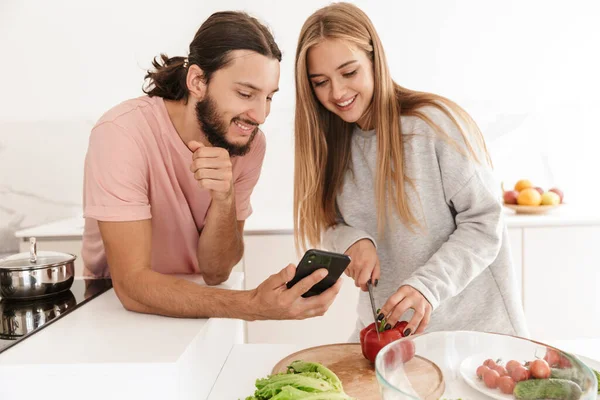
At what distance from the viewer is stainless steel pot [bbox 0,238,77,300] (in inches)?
58.9

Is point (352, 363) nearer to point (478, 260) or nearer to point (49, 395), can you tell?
point (478, 260)

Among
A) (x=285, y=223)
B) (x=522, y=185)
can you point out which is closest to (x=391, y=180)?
(x=285, y=223)

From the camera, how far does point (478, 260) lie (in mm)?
1519

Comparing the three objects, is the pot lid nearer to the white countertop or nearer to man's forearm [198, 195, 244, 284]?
man's forearm [198, 195, 244, 284]

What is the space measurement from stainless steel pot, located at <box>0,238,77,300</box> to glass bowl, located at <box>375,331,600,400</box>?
98 cm

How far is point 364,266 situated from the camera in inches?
59.8

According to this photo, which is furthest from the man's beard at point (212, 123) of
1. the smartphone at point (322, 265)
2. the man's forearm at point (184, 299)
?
the smartphone at point (322, 265)

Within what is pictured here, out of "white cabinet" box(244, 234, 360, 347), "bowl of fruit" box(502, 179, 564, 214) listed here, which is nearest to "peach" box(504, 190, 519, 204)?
"bowl of fruit" box(502, 179, 564, 214)

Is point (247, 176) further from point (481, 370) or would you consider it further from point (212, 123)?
point (481, 370)

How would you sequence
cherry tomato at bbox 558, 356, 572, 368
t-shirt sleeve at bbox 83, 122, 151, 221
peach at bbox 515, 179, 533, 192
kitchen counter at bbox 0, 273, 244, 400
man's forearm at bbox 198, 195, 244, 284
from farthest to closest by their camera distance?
1. peach at bbox 515, 179, 533, 192
2. man's forearm at bbox 198, 195, 244, 284
3. t-shirt sleeve at bbox 83, 122, 151, 221
4. kitchen counter at bbox 0, 273, 244, 400
5. cherry tomato at bbox 558, 356, 572, 368

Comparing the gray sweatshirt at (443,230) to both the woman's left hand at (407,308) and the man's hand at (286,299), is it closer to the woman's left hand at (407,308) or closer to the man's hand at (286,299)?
the woman's left hand at (407,308)

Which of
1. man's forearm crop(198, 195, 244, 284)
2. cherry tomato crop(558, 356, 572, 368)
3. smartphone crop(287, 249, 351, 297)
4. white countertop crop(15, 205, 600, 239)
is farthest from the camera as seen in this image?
white countertop crop(15, 205, 600, 239)

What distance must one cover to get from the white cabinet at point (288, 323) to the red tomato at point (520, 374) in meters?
2.00

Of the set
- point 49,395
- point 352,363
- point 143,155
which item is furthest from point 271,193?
point 49,395
